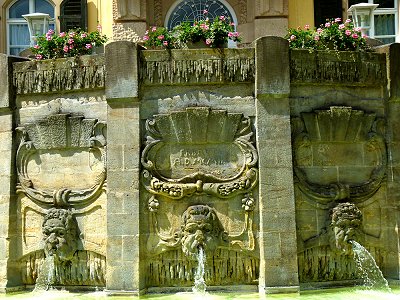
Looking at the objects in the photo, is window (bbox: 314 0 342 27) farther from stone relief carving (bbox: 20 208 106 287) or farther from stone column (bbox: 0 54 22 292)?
stone relief carving (bbox: 20 208 106 287)

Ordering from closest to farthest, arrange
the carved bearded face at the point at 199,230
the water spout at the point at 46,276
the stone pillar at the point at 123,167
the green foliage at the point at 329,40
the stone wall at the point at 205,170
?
1. the carved bearded face at the point at 199,230
2. the stone pillar at the point at 123,167
3. the stone wall at the point at 205,170
4. the water spout at the point at 46,276
5. the green foliage at the point at 329,40

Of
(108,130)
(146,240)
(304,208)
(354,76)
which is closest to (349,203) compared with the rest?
(304,208)

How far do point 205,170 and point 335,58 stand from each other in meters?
3.06

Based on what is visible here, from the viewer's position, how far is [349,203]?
11445 millimetres

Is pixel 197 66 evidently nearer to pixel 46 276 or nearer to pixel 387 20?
pixel 46 276

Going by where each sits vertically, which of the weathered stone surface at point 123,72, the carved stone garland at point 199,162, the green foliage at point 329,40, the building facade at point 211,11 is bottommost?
the carved stone garland at point 199,162

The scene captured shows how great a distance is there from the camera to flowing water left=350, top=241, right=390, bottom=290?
11.4 m

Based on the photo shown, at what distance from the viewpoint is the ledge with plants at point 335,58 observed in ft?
38.1

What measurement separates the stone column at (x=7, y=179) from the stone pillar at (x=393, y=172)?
21.6ft

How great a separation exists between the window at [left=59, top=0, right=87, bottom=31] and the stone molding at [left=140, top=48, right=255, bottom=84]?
1122 centimetres

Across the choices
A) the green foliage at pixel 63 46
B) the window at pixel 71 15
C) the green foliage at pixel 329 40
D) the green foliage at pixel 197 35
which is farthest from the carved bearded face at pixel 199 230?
the window at pixel 71 15

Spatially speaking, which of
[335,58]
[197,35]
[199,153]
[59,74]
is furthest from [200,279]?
[335,58]

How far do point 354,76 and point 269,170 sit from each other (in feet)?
7.77

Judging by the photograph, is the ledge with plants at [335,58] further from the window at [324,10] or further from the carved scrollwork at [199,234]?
the window at [324,10]
